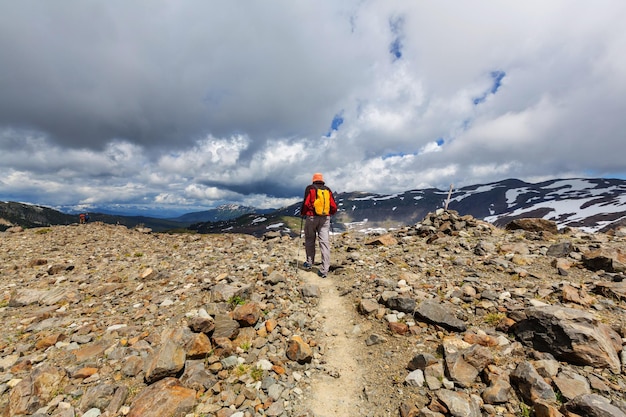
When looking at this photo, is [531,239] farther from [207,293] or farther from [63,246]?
[63,246]

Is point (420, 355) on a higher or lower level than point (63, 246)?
lower

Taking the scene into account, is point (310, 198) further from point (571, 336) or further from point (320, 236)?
point (571, 336)

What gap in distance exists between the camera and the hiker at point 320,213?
13.3m

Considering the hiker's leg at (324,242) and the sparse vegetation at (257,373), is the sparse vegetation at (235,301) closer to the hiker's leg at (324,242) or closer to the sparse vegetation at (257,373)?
the sparse vegetation at (257,373)

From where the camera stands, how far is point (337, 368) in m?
7.10

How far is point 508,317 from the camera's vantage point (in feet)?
24.7

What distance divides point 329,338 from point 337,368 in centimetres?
125

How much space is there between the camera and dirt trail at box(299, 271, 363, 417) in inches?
233

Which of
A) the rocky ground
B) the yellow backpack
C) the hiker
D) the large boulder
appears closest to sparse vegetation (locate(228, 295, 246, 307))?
the rocky ground

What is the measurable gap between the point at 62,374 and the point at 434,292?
Result: 1048cm

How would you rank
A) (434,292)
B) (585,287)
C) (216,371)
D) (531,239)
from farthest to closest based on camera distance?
(531,239)
(434,292)
(585,287)
(216,371)

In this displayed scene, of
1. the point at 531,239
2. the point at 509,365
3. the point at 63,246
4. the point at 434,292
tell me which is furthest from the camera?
the point at 63,246

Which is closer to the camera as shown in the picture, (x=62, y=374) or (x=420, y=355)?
(x=62, y=374)

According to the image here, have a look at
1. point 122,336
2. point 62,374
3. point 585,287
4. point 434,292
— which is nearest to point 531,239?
point 585,287
